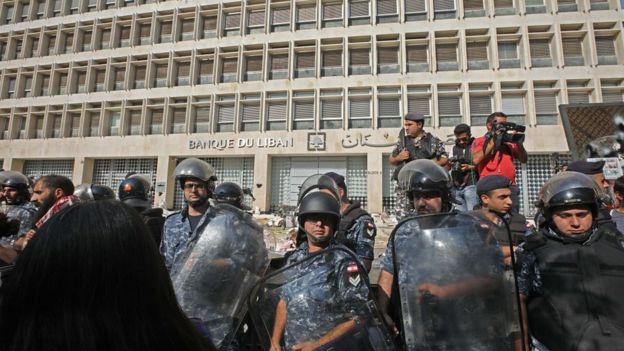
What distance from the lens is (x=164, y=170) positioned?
19328 millimetres

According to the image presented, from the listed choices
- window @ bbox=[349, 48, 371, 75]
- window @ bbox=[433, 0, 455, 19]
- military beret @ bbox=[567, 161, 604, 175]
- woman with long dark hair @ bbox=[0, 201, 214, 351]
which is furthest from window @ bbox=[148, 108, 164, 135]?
woman with long dark hair @ bbox=[0, 201, 214, 351]

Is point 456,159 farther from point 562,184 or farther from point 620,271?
point 620,271

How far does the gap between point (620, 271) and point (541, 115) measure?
18804mm

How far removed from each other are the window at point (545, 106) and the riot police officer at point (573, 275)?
18.2 metres

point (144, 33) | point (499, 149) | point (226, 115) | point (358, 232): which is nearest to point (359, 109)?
point (226, 115)

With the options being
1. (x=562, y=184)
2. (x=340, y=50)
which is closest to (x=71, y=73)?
(x=340, y=50)

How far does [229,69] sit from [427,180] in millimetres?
19818

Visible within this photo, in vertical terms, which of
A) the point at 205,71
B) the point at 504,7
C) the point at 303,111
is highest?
the point at 504,7

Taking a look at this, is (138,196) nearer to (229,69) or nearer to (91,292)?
(91,292)

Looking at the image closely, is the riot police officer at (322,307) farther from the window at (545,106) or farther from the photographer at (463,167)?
the window at (545,106)

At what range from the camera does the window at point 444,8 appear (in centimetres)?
1831

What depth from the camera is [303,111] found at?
18984 millimetres

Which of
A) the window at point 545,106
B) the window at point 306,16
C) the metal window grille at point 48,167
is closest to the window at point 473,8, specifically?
the window at point 545,106

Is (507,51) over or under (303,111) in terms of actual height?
over
